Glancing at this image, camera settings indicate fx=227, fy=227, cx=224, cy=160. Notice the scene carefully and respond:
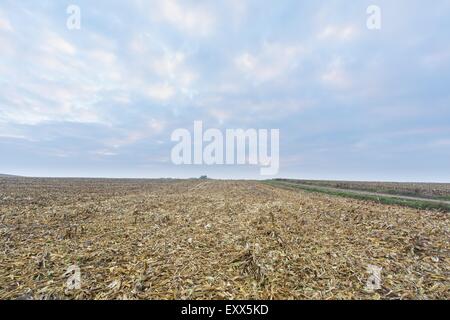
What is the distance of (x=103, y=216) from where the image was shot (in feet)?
31.2

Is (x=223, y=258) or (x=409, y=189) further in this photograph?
(x=409, y=189)

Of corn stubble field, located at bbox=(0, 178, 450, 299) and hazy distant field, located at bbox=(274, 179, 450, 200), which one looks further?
hazy distant field, located at bbox=(274, 179, 450, 200)

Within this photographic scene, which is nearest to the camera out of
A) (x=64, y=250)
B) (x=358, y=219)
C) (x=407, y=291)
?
(x=407, y=291)

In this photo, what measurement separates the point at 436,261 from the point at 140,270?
643 centimetres

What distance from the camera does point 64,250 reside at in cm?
555

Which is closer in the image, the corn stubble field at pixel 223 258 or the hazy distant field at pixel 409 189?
the corn stubble field at pixel 223 258

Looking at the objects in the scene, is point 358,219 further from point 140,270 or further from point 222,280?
point 140,270

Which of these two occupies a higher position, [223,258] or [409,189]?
[409,189]
